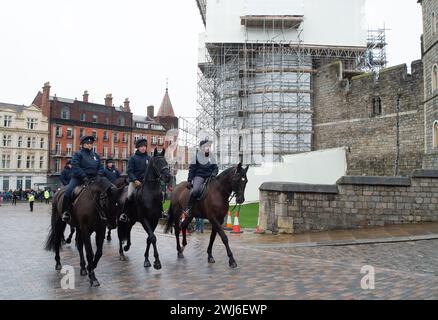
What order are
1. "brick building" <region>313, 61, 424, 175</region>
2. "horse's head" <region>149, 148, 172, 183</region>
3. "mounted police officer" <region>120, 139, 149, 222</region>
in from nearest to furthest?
"horse's head" <region>149, 148, 172, 183</region> < "mounted police officer" <region>120, 139, 149, 222</region> < "brick building" <region>313, 61, 424, 175</region>

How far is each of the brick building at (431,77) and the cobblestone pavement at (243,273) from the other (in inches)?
497

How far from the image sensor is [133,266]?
8531 mm

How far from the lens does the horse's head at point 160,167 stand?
8.16 m

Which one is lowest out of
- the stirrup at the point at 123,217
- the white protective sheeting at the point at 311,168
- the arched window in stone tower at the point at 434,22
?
the stirrup at the point at 123,217

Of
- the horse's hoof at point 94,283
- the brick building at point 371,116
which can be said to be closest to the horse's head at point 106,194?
the horse's hoof at point 94,283

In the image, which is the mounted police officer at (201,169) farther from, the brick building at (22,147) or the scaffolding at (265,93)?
the brick building at (22,147)

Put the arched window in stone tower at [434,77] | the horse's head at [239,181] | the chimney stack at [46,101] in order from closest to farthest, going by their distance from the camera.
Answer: the horse's head at [239,181] < the arched window in stone tower at [434,77] < the chimney stack at [46,101]

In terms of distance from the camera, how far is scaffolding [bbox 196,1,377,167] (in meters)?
32.6

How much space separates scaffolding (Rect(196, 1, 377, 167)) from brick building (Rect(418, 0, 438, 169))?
10.9 meters

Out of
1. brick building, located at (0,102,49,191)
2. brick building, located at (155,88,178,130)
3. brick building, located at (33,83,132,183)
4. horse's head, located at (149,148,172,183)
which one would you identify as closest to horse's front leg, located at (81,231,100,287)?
horse's head, located at (149,148,172,183)

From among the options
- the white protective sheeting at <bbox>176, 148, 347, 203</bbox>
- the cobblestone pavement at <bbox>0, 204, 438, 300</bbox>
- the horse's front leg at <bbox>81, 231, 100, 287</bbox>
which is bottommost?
the cobblestone pavement at <bbox>0, 204, 438, 300</bbox>

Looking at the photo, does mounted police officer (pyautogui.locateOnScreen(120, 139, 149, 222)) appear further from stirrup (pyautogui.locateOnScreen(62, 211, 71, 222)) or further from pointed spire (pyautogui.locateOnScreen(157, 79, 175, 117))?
pointed spire (pyautogui.locateOnScreen(157, 79, 175, 117))

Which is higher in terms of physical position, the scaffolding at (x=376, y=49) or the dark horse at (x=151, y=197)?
the scaffolding at (x=376, y=49)
